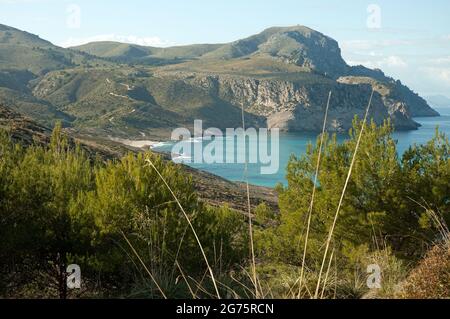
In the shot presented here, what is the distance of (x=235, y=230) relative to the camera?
62.7ft

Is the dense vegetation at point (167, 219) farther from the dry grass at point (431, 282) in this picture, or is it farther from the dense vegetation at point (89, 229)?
the dry grass at point (431, 282)

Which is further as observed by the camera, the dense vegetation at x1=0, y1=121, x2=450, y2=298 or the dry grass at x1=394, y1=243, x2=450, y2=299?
the dense vegetation at x1=0, y1=121, x2=450, y2=298

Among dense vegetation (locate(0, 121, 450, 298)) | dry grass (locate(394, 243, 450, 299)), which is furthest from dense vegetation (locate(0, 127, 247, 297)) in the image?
dry grass (locate(394, 243, 450, 299))

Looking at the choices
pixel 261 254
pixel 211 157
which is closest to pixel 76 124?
pixel 211 157

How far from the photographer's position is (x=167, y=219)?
576 inches

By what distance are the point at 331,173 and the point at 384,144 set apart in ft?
8.27

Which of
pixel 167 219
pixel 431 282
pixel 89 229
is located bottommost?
pixel 89 229

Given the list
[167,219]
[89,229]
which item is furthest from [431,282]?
[89,229]

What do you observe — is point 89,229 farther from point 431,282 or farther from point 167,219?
point 431,282

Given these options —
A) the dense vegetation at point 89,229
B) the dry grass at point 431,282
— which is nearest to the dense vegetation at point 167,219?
the dense vegetation at point 89,229

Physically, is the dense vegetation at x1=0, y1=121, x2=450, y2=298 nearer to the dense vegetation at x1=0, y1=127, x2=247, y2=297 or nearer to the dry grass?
the dense vegetation at x1=0, y1=127, x2=247, y2=297

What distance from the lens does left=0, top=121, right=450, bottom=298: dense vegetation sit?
14453 millimetres

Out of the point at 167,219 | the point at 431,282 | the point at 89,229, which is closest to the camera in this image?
the point at 431,282
